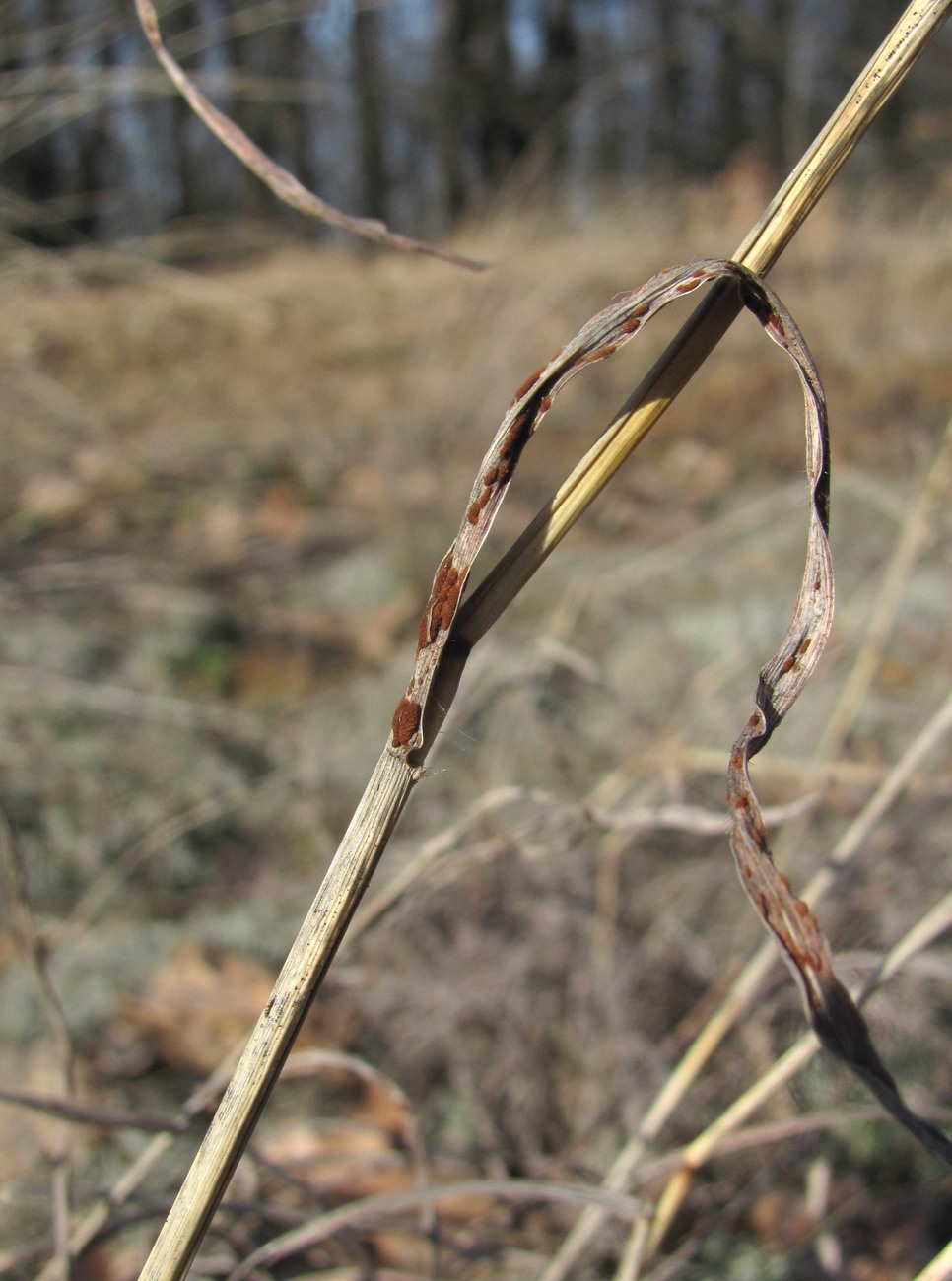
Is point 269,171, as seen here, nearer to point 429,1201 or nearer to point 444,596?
point 444,596

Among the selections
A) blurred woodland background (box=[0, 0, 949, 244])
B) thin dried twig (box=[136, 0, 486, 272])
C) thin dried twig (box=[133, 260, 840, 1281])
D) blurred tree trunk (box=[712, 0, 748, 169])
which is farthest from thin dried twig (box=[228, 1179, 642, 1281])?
blurred tree trunk (box=[712, 0, 748, 169])

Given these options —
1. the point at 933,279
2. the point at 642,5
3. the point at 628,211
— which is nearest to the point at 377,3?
the point at 628,211

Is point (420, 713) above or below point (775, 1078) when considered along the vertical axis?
above

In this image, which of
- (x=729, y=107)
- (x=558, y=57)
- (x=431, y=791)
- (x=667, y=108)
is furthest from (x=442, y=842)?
(x=729, y=107)

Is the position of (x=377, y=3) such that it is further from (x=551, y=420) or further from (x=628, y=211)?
(x=628, y=211)

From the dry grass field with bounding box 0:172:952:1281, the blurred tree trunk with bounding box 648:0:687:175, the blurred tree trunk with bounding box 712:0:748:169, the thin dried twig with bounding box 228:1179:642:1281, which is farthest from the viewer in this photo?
the blurred tree trunk with bounding box 712:0:748:169

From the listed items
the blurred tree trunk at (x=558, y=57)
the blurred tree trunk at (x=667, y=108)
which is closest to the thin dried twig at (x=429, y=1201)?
the blurred tree trunk at (x=558, y=57)

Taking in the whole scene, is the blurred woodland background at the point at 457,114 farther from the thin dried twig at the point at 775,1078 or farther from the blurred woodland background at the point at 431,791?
the thin dried twig at the point at 775,1078

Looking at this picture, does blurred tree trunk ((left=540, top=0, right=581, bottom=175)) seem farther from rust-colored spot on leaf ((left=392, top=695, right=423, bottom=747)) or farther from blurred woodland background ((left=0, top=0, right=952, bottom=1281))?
rust-colored spot on leaf ((left=392, top=695, right=423, bottom=747))
